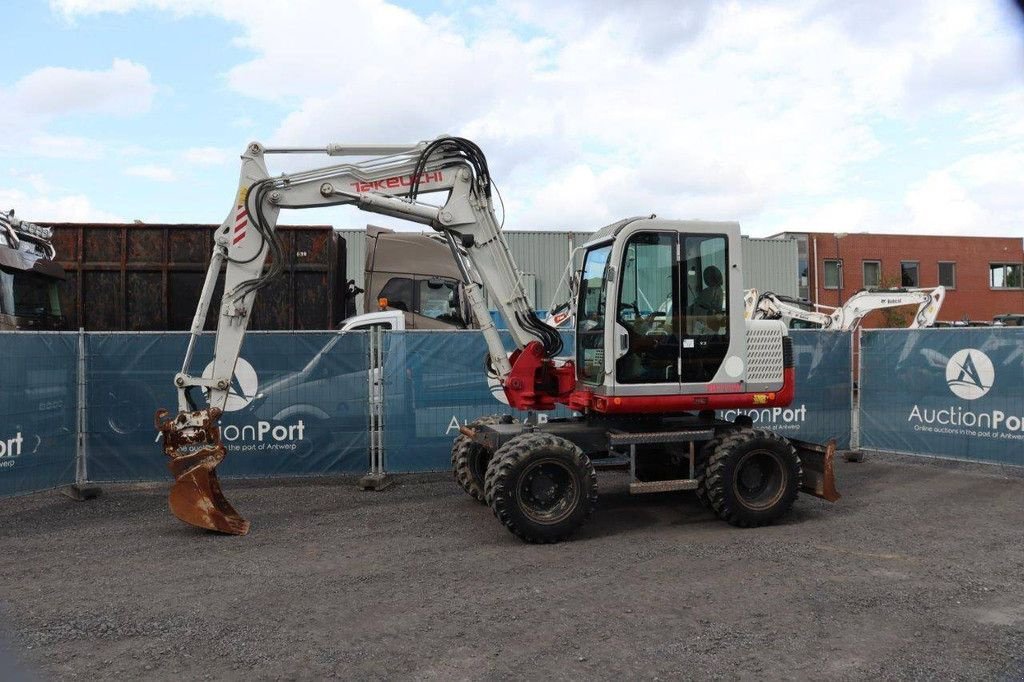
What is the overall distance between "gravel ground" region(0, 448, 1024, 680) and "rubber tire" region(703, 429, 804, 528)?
0.17 metres

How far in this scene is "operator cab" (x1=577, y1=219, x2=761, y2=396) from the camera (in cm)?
727

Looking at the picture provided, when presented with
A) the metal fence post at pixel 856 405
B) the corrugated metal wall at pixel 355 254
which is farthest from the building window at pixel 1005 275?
the metal fence post at pixel 856 405

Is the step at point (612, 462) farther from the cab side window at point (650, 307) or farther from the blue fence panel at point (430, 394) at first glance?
the blue fence panel at point (430, 394)

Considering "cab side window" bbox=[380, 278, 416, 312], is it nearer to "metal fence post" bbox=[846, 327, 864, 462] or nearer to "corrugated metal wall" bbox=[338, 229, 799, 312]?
"metal fence post" bbox=[846, 327, 864, 462]

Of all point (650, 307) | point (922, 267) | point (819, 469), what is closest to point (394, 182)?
point (650, 307)

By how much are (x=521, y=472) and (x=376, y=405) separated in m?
3.62

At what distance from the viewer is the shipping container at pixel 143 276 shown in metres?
12.3

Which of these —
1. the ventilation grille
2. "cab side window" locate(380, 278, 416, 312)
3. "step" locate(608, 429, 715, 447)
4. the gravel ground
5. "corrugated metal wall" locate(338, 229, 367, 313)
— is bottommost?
the gravel ground

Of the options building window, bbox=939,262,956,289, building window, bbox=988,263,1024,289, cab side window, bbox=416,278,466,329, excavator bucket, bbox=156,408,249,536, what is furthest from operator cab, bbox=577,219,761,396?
building window, bbox=988,263,1024,289

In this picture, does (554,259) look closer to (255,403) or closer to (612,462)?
(255,403)

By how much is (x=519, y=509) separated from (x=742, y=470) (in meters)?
2.33

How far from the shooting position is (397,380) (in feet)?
32.8

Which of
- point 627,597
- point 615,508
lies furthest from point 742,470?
point 627,597

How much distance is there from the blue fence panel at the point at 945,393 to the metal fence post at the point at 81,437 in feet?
34.1
